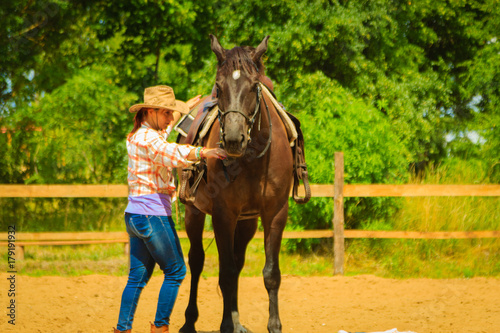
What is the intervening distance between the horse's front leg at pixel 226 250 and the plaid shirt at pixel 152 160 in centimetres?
61

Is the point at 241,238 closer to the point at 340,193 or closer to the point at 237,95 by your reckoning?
the point at 237,95

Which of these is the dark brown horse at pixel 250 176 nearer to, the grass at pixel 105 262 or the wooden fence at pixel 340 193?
the grass at pixel 105 262

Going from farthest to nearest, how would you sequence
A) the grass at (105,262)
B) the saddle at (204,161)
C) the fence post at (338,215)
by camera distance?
the grass at (105,262) < the fence post at (338,215) < the saddle at (204,161)

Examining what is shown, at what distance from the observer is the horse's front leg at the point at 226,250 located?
4266 mm

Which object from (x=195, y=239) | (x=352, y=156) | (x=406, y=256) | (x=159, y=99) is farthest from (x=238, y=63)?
(x=406, y=256)

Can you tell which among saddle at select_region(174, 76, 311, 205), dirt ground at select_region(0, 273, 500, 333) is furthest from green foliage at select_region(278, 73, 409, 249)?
saddle at select_region(174, 76, 311, 205)

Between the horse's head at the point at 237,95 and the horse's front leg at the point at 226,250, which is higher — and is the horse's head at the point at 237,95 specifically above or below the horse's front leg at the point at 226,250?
above

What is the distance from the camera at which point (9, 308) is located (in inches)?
222

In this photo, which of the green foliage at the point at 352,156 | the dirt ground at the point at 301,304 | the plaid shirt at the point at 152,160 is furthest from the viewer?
the green foliage at the point at 352,156

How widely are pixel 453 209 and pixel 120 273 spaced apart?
5.78 m

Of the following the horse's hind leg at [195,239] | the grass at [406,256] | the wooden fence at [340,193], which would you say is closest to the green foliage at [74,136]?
the grass at [406,256]

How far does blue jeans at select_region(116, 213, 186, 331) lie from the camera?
3.59m

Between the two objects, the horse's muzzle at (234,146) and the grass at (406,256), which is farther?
the grass at (406,256)

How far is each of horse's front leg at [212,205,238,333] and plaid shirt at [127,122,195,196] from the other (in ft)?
2.01
